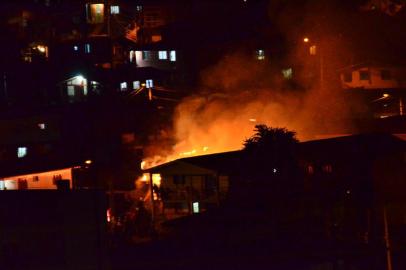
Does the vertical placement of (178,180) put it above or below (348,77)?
below

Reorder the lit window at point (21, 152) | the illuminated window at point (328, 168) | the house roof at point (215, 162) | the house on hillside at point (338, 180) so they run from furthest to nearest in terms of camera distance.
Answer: the lit window at point (21, 152) → the house roof at point (215, 162) → the illuminated window at point (328, 168) → the house on hillside at point (338, 180)

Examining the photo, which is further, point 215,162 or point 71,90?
point 71,90

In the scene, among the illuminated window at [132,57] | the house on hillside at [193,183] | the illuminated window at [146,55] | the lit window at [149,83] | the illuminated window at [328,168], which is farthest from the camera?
the illuminated window at [146,55]

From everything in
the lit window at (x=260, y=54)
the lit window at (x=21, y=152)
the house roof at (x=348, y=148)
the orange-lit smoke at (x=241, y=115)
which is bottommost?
the house roof at (x=348, y=148)

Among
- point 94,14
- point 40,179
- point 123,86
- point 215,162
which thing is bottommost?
point 40,179

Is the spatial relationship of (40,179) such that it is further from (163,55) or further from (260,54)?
(260,54)

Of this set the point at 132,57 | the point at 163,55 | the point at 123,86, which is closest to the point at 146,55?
the point at 132,57

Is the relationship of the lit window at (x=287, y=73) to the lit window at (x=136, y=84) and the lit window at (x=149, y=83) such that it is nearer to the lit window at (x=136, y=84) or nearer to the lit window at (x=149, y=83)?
the lit window at (x=149, y=83)

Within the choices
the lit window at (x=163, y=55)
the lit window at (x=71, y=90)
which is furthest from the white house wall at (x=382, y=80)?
the lit window at (x=71, y=90)

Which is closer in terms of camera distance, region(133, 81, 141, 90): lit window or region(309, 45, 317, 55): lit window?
region(133, 81, 141, 90): lit window

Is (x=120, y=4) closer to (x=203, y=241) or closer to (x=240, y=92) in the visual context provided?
(x=240, y=92)

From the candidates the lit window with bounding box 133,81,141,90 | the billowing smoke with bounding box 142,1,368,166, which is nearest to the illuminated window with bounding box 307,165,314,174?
the billowing smoke with bounding box 142,1,368,166

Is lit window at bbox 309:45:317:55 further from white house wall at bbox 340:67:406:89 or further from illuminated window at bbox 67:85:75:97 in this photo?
illuminated window at bbox 67:85:75:97

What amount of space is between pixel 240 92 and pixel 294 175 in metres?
11.4
